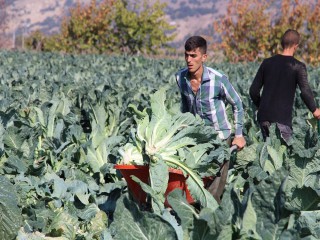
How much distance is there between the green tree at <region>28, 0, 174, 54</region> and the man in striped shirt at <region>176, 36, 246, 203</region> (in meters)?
56.5

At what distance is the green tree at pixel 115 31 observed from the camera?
64.3 m

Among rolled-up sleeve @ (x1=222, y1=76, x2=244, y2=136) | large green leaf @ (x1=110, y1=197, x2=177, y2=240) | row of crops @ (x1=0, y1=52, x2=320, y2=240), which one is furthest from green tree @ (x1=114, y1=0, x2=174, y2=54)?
large green leaf @ (x1=110, y1=197, x2=177, y2=240)

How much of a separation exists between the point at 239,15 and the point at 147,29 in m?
8.28

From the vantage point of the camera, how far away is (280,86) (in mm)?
6703

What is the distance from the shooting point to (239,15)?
64.6 m

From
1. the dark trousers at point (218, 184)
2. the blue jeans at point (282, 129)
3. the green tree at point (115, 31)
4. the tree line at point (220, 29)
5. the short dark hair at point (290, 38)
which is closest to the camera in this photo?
the dark trousers at point (218, 184)

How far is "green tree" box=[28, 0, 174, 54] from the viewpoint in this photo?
64.3 metres

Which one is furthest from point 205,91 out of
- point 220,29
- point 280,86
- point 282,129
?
point 220,29

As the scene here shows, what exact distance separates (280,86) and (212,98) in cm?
124

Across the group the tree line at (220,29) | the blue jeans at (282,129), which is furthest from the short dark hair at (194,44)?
the tree line at (220,29)

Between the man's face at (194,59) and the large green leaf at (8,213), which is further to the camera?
the man's face at (194,59)

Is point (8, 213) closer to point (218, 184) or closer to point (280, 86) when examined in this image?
point (218, 184)

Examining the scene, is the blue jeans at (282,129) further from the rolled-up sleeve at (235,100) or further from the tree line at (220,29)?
the tree line at (220,29)

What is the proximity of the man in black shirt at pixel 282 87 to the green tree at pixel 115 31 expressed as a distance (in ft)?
182
